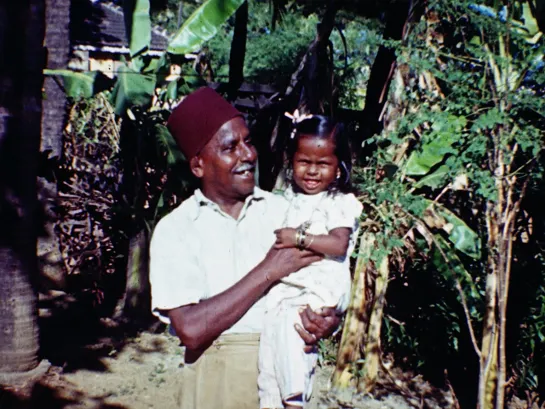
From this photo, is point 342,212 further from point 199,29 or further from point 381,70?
point 381,70

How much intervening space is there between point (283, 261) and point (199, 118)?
2.16ft

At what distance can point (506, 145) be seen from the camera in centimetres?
314

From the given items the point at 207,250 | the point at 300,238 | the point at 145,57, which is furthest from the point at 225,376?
the point at 145,57

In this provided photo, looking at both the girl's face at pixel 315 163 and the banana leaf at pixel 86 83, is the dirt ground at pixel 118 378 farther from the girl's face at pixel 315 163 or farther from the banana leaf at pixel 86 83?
the girl's face at pixel 315 163

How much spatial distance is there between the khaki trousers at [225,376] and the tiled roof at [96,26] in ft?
56.2

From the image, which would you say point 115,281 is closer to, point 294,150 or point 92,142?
point 92,142

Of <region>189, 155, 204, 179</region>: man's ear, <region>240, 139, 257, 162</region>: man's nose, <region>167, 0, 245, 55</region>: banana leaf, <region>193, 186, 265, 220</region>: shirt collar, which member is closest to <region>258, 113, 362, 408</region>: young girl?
<region>193, 186, 265, 220</region>: shirt collar

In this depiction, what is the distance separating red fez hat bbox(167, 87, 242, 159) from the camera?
223cm

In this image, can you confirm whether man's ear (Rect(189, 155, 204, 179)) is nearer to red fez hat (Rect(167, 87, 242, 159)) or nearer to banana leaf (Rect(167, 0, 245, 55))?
red fez hat (Rect(167, 87, 242, 159))

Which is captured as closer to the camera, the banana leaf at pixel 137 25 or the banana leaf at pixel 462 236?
the banana leaf at pixel 462 236

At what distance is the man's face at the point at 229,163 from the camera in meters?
2.22

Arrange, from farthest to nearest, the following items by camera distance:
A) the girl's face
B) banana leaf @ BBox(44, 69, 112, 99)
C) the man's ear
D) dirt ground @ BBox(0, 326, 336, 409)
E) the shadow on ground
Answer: banana leaf @ BBox(44, 69, 112, 99) < dirt ground @ BBox(0, 326, 336, 409) < the shadow on ground < the girl's face < the man's ear

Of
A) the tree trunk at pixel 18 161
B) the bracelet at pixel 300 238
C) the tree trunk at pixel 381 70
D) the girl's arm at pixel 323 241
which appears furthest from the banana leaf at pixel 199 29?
the bracelet at pixel 300 238

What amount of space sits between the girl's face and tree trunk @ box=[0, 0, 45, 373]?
2606mm
